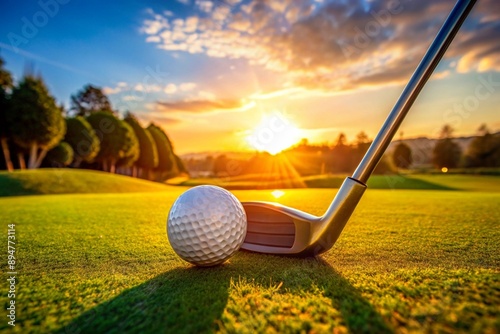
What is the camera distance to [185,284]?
222 cm

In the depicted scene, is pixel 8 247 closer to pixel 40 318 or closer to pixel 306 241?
pixel 40 318

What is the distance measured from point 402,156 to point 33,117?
53847mm

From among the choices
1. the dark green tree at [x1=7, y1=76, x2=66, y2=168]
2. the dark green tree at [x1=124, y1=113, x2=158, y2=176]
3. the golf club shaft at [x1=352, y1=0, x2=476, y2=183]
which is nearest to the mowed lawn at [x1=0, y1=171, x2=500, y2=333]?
the golf club shaft at [x1=352, y1=0, x2=476, y2=183]

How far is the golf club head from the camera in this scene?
247 cm

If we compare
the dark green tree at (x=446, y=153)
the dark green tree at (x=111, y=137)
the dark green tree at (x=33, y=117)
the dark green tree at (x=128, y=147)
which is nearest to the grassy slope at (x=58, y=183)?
the dark green tree at (x=33, y=117)

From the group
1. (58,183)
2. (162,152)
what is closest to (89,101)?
(162,152)

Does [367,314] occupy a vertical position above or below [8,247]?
above

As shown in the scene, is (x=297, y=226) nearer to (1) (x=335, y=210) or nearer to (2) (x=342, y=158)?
(1) (x=335, y=210)

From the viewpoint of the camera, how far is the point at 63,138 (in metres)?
30.0

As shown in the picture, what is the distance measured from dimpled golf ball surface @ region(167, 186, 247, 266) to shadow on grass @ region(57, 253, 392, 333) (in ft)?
→ 0.51

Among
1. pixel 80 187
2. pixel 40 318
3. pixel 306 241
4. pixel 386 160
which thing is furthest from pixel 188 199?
pixel 386 160

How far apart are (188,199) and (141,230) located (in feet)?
7.67

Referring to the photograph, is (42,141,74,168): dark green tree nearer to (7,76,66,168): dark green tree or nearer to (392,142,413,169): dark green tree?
(7,76,66,168): dark green tree

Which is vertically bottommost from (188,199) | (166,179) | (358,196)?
(166,179)
